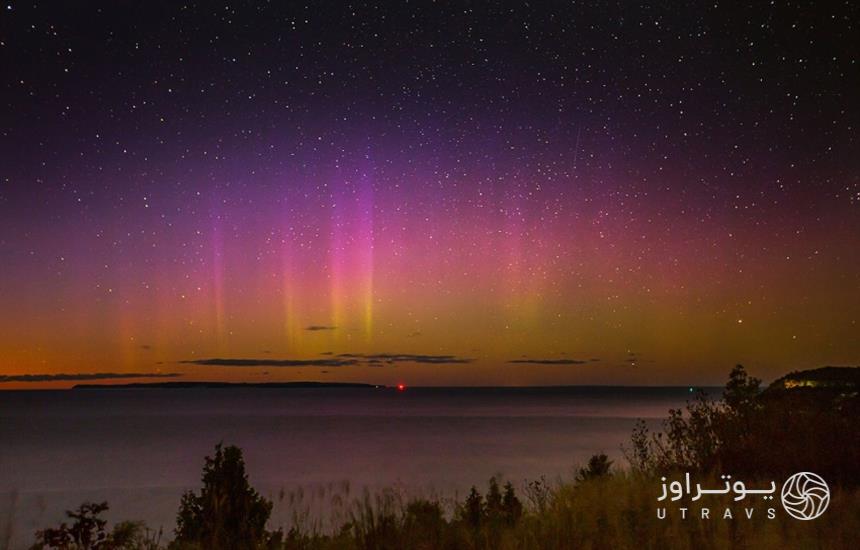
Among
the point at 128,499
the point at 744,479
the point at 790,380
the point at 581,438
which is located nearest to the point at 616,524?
the point at 744,479

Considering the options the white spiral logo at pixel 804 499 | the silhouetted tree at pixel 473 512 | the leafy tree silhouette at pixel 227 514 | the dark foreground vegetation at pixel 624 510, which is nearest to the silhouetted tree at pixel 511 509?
the dark foreground vegetation at pixel 624 510

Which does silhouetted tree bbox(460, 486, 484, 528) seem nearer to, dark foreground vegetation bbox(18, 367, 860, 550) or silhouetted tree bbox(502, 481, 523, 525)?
dark foreground vegetation bbox(18, 367, 860, 550)

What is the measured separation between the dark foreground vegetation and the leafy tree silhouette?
2 centimetres

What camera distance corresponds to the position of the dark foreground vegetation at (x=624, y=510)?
7.46m

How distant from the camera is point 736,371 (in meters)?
14.1

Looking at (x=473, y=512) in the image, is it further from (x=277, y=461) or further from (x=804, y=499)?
(x=277, y=461)

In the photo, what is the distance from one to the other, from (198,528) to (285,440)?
211ft

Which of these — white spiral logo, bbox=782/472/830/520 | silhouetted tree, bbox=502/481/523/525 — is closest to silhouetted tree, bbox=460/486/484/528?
silhouetted tree, bbox=502/481/523/525

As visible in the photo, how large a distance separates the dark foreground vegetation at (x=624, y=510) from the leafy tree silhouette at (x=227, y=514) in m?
0.02

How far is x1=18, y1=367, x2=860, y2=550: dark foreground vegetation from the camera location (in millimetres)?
7465

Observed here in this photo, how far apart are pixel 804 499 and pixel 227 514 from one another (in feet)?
23.0

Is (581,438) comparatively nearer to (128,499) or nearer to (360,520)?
(128,499)

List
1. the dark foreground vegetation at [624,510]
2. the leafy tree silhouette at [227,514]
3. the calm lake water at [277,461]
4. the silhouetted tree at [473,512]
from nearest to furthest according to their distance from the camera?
1. the dark foreground vegetation at [624,510]
2. the leafy tree silhouette at [227,514]
3. the silhouetted tree at [473,512]
4. the calm lake water at [277,461]

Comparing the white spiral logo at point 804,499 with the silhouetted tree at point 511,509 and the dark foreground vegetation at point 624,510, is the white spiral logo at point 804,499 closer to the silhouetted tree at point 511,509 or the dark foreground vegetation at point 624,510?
the dark foreground vegetation at point 624,510
